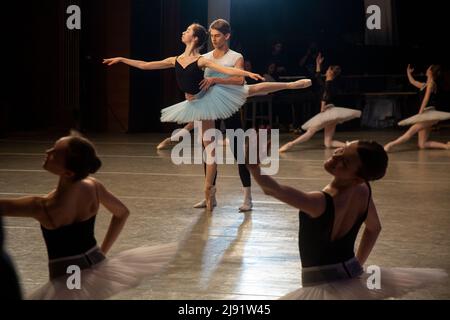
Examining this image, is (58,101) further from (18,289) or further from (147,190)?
(18,289)

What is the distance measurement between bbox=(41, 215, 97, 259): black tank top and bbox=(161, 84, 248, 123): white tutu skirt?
9.14 ft

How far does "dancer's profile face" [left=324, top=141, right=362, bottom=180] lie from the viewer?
8.29 ft

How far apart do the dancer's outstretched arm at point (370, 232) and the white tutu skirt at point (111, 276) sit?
0.71 metres

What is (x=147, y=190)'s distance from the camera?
653 cm

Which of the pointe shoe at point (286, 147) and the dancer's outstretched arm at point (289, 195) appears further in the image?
the pointe shoe at point (286, 147)

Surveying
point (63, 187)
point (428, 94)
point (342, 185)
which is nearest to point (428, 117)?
point (428, 94)

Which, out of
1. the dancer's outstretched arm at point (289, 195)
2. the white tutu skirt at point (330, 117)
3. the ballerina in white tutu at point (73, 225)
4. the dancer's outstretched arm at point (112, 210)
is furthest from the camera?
the white tutu skirt at point (330, 117)

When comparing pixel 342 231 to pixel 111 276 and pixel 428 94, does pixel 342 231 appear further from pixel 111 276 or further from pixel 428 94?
pixel 428 94

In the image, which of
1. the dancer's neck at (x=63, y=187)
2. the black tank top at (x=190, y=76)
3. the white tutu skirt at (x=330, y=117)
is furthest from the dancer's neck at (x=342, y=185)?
the white tutu skirt at (x=330, y=117)

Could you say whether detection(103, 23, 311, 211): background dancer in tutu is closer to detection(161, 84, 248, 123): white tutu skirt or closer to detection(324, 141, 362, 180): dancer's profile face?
detection(161, 84, 248, 123): white tutu skirt

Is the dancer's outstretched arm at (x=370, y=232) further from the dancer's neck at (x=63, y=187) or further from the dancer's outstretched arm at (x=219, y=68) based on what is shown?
the dancer's outstretched arm at (x=219, y=68)

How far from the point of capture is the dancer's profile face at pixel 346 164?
2.53 metres

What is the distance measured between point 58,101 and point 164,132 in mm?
1887

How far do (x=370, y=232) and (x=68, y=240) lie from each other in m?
1.10
